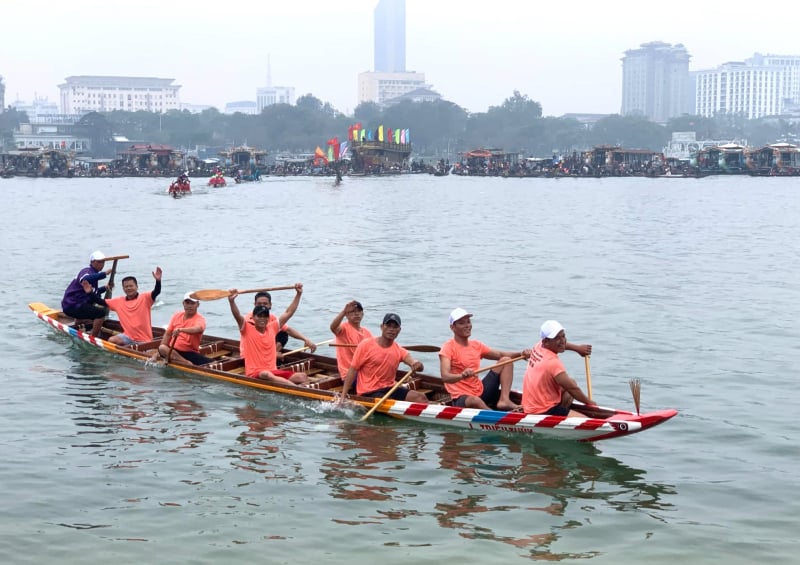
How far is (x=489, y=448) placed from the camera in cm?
1202

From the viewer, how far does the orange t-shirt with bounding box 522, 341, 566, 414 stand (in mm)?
11227

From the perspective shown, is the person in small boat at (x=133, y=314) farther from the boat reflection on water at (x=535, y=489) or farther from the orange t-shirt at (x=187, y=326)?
the boat reflection on water at (x=535, y=489)

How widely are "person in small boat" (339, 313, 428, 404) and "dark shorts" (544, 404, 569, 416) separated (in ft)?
6.17

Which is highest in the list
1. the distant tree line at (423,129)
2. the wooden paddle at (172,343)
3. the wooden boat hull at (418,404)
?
the distant tree line at (423,129)

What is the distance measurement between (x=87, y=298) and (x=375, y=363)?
735cm

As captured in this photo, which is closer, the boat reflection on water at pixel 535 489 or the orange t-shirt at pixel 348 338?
the boat reflection on water at pixel 535 489

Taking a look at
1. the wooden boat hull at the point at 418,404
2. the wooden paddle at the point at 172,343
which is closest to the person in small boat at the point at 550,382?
the wooden boat hull at the point at 418,404

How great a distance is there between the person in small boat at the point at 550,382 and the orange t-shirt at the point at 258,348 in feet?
13.8

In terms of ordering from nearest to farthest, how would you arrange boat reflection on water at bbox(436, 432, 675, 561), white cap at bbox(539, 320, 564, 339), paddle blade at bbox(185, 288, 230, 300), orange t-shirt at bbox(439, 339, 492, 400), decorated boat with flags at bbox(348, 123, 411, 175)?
1. boat reflection on water at bbox(436, 432, 675, 561)
2. white cap at bbox(539, 320, 564, 339)
3. orange t-shirt at bbox(439, 339, 492, 400)
4. paddle blade at bbox(185, 288, 230, 300)
5. decorated boat with flags at bbox(348, 123, 411, 175)

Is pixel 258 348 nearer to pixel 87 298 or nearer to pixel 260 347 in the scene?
pixel 260 347

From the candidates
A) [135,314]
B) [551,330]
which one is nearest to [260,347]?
[135,314]

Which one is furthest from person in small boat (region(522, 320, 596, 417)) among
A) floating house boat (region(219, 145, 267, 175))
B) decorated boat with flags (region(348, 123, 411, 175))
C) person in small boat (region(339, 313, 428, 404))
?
floating house boat (region(219, 145, 267, 175))

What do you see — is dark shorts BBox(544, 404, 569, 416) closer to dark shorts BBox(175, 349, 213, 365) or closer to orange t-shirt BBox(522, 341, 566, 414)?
orange t-shirt BBox(522, 341, 566, 414)

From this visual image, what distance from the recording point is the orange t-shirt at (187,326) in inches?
605
